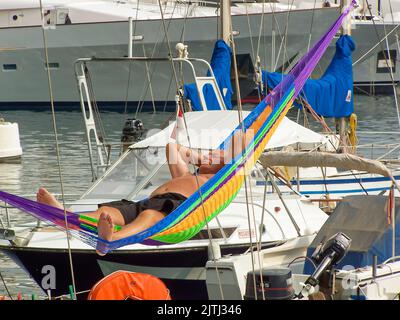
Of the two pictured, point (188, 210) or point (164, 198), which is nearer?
point (188, 210)

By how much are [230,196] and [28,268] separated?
3602mm

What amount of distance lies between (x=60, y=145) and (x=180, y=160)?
20.2 m

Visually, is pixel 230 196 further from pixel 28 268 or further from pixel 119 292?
pixel 28 268

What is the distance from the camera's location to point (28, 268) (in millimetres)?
11273

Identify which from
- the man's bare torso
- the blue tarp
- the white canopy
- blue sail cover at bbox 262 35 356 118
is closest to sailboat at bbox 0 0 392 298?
the white canopy

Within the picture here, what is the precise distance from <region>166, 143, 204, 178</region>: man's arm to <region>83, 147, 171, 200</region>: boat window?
6.91 feet

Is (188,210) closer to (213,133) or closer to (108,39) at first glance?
(213,133)

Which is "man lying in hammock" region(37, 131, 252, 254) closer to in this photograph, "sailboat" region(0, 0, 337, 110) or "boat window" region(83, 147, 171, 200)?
"boat window" region(83, 147, 171, 200)

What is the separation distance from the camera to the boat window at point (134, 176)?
1223cm

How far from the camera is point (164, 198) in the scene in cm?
912

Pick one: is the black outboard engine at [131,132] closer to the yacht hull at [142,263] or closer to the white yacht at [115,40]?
the yacht hull at [142,263]

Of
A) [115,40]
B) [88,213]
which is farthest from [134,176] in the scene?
[115,40]

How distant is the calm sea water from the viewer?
16.4m
